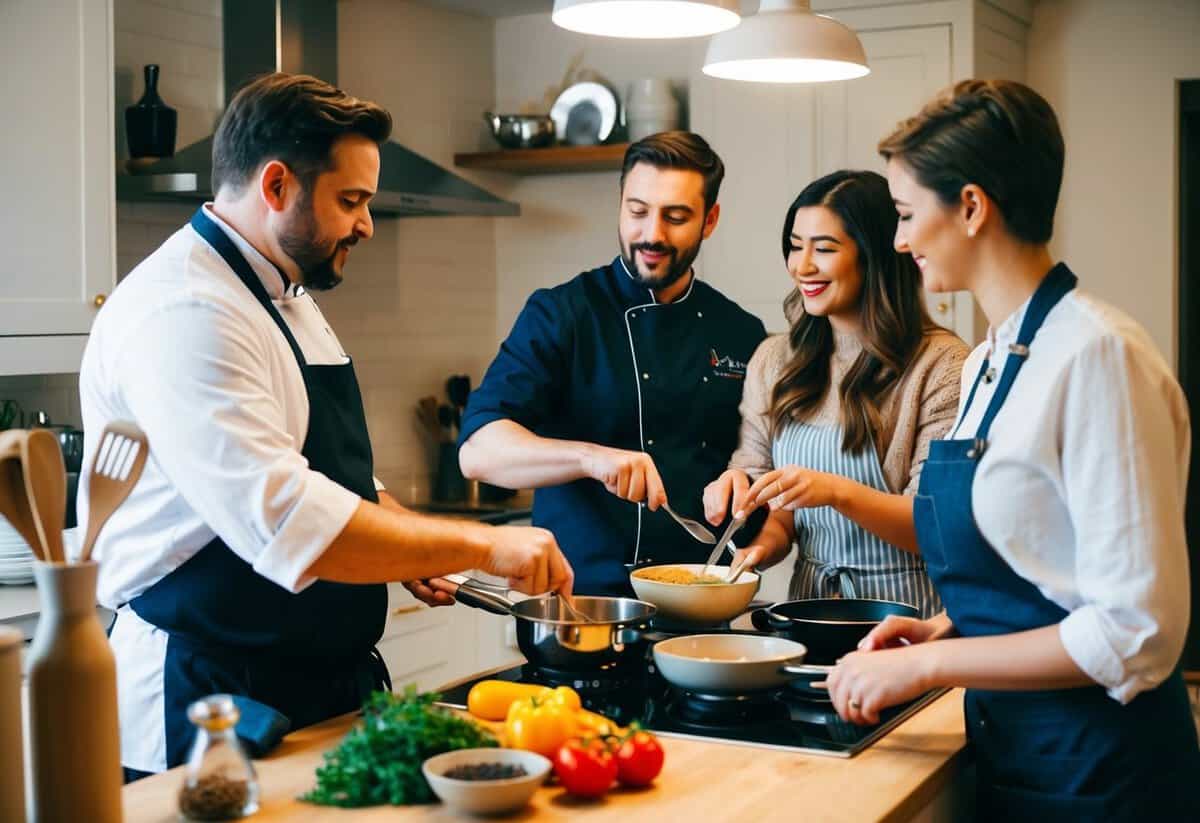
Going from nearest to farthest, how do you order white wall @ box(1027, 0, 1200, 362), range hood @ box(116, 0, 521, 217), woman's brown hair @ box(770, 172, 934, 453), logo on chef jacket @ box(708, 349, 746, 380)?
1. woman's brown hair @ box(770, 172, 934, 453)
2. logo on chef jacket @ box(708, 349, 746, 380)
3. range hood @ box(116, 0, 521, 217)
4. white wall @ box(1027, 0, 1200, 362)

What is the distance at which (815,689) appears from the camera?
6.53 feet

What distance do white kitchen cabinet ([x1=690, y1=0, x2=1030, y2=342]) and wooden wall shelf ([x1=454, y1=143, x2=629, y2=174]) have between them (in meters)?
0.33

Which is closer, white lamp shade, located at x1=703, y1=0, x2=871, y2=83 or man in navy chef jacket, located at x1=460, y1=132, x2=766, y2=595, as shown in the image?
white lamp shade, located at x1=703, y1=0, x2=871, y2=83

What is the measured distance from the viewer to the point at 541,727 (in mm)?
1656

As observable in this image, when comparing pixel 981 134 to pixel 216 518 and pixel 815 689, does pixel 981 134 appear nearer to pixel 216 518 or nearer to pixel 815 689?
pixel 815 689

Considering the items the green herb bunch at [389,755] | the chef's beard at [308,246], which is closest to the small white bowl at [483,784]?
the green herb bunch at [389,755]

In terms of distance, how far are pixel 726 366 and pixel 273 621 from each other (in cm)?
129

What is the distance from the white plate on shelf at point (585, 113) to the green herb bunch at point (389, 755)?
11.9ft

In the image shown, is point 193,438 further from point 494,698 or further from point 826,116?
point 826,116

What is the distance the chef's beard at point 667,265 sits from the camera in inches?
113

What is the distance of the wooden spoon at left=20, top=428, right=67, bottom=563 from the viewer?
1322 millimetres

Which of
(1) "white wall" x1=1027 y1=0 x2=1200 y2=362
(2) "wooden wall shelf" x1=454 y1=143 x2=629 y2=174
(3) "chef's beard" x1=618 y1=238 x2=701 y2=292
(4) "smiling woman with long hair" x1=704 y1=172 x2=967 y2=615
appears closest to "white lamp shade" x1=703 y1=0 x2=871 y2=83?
(4) "smiling woman with long hair" x1=704 y1=172 x2=967 y2=615

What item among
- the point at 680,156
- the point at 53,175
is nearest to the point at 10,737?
the point at 680,156

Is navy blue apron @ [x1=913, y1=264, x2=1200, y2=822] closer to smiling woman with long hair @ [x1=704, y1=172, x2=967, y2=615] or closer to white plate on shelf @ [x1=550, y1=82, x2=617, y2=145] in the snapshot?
smiling woman with long hair @ [x1=704, y1=172, x2=967, y2=615]
